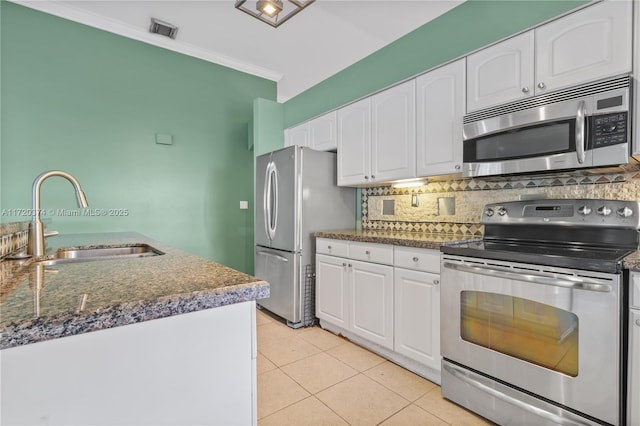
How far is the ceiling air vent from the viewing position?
10.3 ft

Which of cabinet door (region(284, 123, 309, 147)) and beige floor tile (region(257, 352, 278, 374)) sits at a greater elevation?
cabinet door (region(284, 123, 309, 147))

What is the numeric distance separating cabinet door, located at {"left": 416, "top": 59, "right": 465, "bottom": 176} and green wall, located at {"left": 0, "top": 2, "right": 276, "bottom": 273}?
8.10ft

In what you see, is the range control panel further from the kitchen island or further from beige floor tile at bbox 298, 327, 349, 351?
the kitchen island

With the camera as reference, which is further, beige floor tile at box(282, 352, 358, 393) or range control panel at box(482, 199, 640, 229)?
beige floor tile at box(282, 352, 358, 393)

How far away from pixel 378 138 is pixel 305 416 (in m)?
2.12

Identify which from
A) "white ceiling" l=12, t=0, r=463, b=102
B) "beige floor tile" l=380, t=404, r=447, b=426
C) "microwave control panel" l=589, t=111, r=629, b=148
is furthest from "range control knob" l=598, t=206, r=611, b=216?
"white ceiling" l=12, t=0, r=463, b=102

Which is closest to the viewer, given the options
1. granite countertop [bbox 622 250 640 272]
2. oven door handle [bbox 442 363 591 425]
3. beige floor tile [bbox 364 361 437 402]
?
granite countertop [bbox 622 250 640 272]

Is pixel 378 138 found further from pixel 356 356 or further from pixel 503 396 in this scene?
pixel 503 396

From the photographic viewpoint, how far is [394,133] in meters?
2.59

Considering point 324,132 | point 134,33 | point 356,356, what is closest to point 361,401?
point 356,356

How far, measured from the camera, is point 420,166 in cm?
240

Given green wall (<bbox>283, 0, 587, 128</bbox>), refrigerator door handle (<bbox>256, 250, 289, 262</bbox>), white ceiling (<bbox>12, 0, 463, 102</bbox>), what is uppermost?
white ceiling (<bbox>12, 0, 463, 102</bbox>)

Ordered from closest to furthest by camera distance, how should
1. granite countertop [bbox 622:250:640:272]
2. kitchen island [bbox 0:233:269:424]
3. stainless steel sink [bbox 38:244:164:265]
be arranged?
kitchen island [bbox 0:233:269:424] < granite countertop [bbox 622:250:640:272] < stainless steel sink [bbox 38:244:164:265]

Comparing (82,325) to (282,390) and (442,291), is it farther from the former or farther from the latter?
(442,291)
